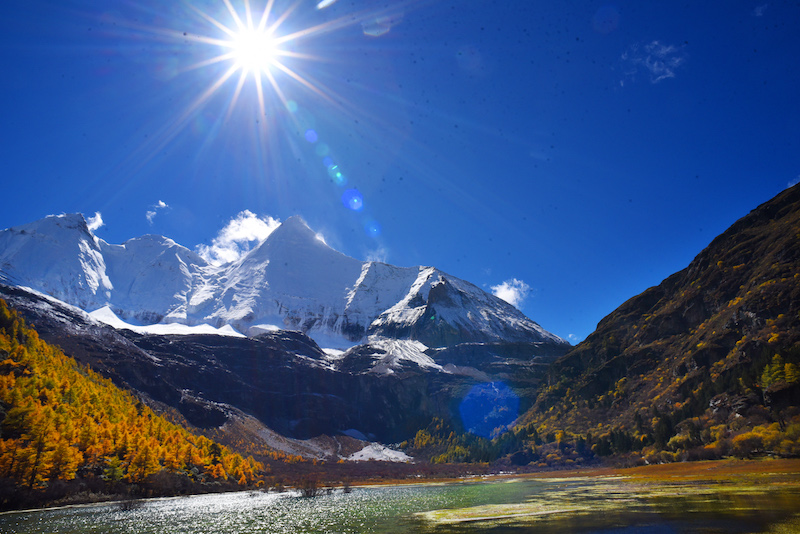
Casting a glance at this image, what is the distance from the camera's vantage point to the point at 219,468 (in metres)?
149

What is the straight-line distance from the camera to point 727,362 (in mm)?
134000

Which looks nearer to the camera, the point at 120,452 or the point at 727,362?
the point at 120,452

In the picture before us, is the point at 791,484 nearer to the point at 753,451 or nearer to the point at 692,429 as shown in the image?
the point at 753,451

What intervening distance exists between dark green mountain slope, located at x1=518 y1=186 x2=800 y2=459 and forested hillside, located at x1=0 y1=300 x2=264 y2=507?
140m

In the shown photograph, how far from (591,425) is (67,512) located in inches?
7631

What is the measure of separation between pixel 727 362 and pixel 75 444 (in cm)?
18171

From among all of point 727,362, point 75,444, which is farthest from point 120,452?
point 727,362

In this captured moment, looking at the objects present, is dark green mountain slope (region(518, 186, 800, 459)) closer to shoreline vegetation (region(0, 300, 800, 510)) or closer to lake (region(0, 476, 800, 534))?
shoreline vegetation (region(0, 300, 800, 510))

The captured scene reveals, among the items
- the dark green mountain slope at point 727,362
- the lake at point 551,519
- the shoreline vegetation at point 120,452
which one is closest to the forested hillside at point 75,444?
the shoreline vegetation at point 120,452

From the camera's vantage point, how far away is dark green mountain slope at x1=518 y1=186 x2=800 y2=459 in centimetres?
10250

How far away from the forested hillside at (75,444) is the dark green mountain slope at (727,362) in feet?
458

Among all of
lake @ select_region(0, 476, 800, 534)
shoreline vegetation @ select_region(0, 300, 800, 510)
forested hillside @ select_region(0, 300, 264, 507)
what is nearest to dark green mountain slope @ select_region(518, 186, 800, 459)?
shoreline vegetation @ select_region(0, 300, 800, 510)

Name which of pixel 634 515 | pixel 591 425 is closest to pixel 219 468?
pixel 634 515

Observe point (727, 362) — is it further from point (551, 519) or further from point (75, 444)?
point (75, 444)
